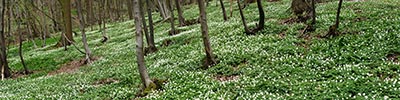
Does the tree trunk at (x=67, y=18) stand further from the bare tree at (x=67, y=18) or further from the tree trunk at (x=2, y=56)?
the tree trunk at (x=2, y=56)

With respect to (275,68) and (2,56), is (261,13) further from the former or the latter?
(2,56)

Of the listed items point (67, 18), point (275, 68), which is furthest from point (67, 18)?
point (275, 68)

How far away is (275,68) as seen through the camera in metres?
12.1

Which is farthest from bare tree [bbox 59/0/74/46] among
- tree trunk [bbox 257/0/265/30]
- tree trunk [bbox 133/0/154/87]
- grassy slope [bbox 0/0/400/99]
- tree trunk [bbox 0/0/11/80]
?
tree trunk [bbox 133/0/154/87]

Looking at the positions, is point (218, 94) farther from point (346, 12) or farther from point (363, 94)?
point (346, 12)

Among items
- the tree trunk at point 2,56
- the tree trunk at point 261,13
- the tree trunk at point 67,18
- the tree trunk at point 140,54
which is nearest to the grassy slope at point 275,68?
the tree trunk at point 261,13

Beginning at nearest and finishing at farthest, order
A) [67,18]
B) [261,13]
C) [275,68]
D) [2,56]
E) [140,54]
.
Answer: [275,68] < [140,54] < [261,13] < [2,56] < [67,18]

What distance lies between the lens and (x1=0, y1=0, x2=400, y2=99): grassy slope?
32.3 ft

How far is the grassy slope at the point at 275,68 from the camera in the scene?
9859 mm

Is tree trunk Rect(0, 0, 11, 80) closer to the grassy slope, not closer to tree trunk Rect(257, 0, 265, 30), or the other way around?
the grassy slope

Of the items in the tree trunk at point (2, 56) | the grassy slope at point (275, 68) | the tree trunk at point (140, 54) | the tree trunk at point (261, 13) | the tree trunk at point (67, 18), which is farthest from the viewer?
the tree trunk at point (67, 18)

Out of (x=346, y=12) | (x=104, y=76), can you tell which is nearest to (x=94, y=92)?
(x=104, y=76)

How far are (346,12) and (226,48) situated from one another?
746 cm

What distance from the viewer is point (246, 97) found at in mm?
9891
